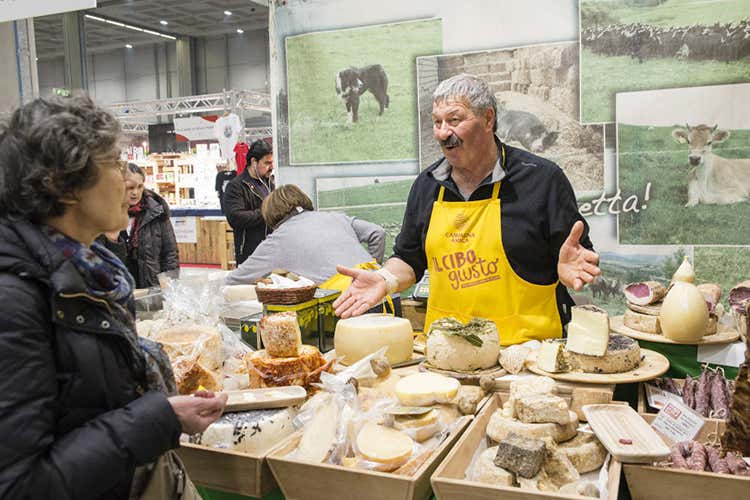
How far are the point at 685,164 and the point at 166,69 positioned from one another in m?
19.9

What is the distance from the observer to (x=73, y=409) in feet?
3.33

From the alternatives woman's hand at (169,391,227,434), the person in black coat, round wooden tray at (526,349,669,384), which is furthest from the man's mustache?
the person in black coat

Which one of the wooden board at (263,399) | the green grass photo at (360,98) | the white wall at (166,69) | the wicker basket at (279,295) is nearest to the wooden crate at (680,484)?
the wooden board at (263,399)

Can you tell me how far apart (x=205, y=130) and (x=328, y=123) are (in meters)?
6.97

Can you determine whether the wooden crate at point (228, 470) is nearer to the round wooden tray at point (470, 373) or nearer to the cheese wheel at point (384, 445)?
the cheese wheel at point (384, 445)

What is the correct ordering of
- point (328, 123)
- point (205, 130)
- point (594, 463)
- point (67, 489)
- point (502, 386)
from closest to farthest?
point (67, 489)
point (594, 463)
point (502, 386)
point (328, 123)
point (205, 130)

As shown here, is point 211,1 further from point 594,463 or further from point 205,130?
point 594,463

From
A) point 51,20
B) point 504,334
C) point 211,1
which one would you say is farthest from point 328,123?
point 51,20

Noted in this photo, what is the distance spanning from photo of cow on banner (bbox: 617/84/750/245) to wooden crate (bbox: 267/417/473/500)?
2814 millimetres

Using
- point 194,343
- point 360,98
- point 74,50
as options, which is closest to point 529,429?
point 194,343

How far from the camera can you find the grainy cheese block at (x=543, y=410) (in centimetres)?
142

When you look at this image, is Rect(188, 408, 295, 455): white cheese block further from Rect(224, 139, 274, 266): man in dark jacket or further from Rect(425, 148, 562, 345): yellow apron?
Rect(224, 139, 274, 266): man in dark jacket

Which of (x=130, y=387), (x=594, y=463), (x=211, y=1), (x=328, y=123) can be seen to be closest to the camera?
(x=130, y=387)

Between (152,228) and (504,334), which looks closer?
(504,334)
